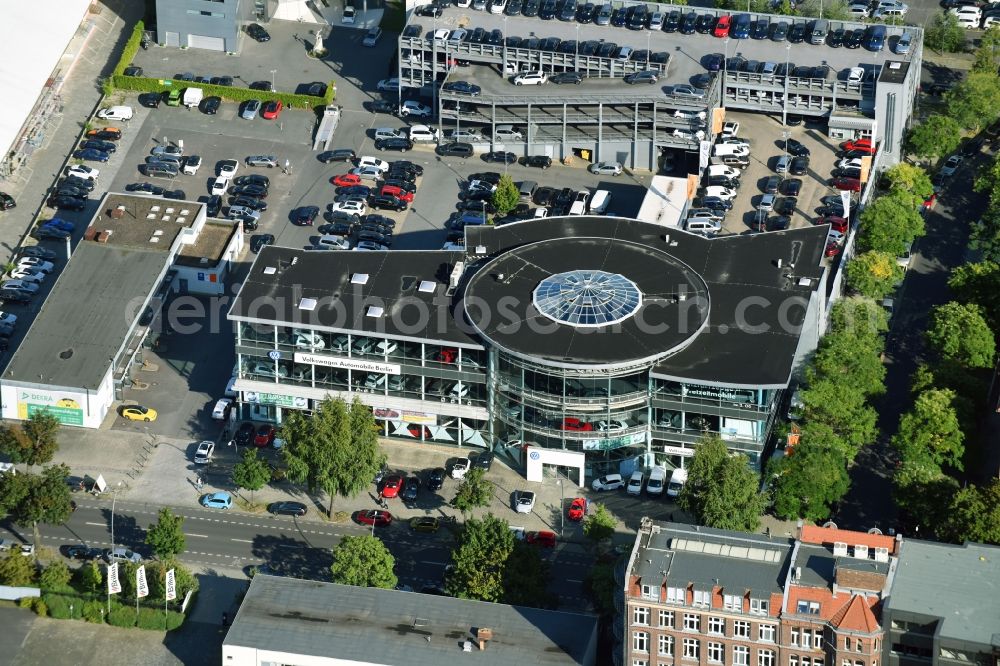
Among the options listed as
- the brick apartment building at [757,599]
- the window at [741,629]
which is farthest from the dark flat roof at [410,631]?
the window at [741,629]

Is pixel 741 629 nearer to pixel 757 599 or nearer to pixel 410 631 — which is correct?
pixel 757 599

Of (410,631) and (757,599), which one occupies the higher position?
(757,599)

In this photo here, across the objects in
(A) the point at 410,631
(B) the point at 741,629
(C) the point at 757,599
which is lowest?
(A) the point at 410,631

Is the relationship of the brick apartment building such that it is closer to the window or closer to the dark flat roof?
the window

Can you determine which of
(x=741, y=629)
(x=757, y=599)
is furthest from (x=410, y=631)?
(x=757, y=599)

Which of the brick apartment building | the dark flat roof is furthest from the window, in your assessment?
the dark flat roof

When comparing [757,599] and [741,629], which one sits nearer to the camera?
[757,599]

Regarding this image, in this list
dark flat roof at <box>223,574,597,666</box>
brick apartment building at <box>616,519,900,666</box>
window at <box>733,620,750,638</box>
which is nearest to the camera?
brick apartment building at <box>616,519,900,666</box>
